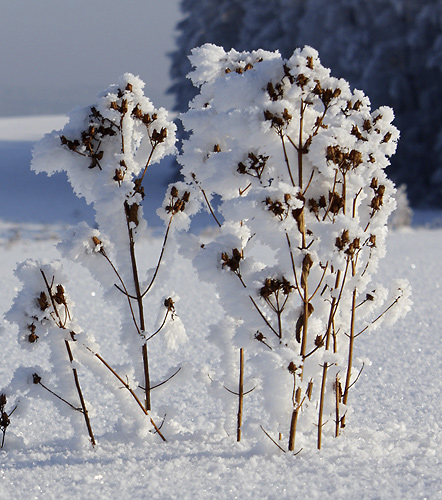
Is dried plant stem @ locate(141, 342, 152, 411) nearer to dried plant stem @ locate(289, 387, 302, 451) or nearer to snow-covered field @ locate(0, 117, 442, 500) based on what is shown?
snow-covered field @ locate(0, 117, 442, 500)

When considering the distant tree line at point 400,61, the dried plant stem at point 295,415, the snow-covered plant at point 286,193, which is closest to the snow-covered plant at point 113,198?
the snow-covered plant at point 286,193

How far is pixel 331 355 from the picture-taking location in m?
2.08

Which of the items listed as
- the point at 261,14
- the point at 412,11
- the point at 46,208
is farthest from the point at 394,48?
the point at 46,208

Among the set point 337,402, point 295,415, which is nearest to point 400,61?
point 337,402

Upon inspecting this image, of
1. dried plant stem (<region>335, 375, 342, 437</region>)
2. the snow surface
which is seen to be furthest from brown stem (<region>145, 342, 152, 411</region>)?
dried plant stem (<region>335, 375, 342, 437</region>)

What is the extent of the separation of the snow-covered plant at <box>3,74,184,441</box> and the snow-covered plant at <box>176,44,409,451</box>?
191 millimetres

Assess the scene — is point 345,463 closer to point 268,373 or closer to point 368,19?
point 268,373

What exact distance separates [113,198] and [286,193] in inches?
25.2

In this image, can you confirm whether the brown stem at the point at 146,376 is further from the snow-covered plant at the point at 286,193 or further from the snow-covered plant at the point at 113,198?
the snow-covered plant at the point at 286,193

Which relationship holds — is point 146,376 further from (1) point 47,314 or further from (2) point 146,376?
(1) point 47,314

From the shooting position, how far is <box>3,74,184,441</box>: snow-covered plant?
2125 millimetres

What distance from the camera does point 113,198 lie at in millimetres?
2113

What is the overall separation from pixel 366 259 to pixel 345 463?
0.78 m

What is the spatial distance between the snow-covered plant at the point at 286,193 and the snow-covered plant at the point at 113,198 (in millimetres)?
191
